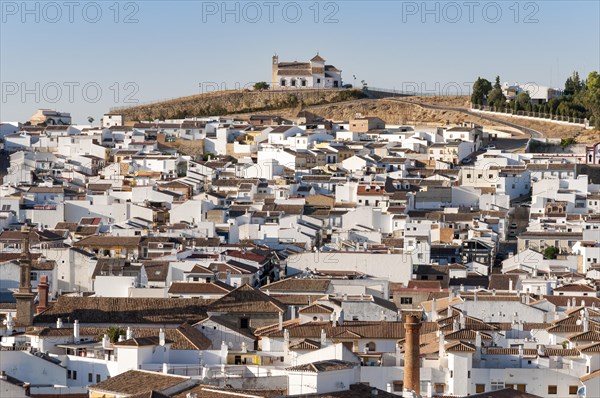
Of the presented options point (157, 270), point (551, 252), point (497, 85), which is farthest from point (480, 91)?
point (157, 270)

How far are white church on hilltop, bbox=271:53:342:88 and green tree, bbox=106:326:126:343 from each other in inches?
2428

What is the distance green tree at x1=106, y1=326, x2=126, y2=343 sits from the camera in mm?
29141

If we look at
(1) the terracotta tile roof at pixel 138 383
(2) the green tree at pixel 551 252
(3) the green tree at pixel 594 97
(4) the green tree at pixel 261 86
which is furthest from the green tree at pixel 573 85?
(1) the terracotta tile roof at pixel 138 383

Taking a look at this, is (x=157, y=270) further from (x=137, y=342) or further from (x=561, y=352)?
(x=137, y=342)

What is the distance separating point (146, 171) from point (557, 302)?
3190 cm

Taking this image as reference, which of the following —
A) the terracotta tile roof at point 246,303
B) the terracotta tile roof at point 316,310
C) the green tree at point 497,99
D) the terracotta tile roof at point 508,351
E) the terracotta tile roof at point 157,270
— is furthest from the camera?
the green tree at point 497,99

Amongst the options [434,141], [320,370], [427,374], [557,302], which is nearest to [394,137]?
[434,141]

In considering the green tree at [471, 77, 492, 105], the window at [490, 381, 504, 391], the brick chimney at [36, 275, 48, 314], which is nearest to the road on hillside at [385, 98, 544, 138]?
the green tree at [471, 77, 492, 105]

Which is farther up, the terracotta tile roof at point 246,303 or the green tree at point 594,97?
the green tree at point 594,97

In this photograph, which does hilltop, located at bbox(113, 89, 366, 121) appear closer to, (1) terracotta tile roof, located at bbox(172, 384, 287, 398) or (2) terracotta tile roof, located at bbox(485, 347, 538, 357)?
(2) terracotta tile roof, located at bbox(485, 347, 538, 357)

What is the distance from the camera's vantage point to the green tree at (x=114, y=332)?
29141 millimetres

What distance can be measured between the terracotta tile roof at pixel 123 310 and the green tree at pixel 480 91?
51.6 meters

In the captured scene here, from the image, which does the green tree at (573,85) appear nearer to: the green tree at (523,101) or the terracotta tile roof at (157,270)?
the green tree at (523,101)

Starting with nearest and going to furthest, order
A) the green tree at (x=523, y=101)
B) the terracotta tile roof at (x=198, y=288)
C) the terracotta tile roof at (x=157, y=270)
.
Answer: the terracotta tile roof at (x=198, y=288), the terracotta tile roof at (x=157, y=270), the green tree at (x=523, y=101)
